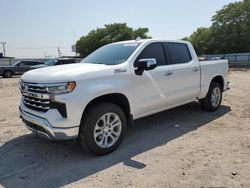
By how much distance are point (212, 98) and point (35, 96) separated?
15.9ft

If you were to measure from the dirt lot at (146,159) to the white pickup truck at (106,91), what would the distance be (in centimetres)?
44

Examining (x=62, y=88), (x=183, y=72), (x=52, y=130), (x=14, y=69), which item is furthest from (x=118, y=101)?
(x=14, y=69)

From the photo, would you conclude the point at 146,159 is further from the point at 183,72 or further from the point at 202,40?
the point at 202,40

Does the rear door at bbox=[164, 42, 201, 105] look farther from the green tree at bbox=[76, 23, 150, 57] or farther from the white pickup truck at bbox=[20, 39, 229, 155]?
the green tree at bbox=[76, 23, 150, 57]

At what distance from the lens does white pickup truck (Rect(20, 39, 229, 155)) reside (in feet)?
13.6

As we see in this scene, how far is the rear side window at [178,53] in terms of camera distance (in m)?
6.11

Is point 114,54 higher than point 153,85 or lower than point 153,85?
higher

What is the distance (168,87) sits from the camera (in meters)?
5.80

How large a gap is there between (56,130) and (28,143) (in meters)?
1.48

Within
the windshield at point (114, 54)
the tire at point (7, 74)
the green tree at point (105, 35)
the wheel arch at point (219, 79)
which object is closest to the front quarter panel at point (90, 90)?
the windshield at point (114, 54)

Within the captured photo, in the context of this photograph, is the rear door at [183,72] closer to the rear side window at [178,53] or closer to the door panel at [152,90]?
the rear side window at [178,53]

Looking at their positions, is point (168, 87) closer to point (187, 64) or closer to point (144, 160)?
point (187, 64)

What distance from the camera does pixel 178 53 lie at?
637 cm

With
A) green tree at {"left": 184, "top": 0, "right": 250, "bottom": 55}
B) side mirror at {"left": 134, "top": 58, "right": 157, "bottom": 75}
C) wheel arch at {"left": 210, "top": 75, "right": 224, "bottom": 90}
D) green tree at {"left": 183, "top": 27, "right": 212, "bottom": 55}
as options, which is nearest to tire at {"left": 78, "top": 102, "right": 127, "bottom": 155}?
side mirror at {"left": 134, "top": 58, "right": 157, "bottom": 75}
